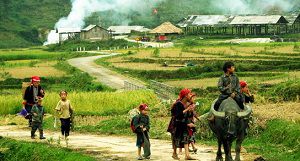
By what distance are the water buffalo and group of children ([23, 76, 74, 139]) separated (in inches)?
175

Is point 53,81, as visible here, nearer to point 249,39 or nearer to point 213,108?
point 213,108

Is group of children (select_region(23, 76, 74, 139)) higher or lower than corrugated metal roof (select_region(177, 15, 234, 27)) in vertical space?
lower

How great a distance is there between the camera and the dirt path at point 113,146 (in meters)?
14.3

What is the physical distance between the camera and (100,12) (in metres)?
107

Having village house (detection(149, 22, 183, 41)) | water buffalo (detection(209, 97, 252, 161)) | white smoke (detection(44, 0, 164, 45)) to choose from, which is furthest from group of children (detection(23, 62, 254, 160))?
white smoke (detection(44, 0, 164, 45))

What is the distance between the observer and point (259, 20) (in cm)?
7344

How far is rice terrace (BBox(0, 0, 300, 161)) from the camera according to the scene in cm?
1381

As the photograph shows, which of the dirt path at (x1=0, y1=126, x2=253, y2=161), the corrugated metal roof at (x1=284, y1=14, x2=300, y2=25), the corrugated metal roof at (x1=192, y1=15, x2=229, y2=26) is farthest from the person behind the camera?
the corrugated metal roof at (x1=192, y1=15, x2=229, y2=26)

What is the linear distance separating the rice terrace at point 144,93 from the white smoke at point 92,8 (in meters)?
0.20

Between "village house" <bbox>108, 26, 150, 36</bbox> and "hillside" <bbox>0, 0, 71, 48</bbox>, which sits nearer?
"hillside" <bbox>0, 0, 71, 48</bbox>

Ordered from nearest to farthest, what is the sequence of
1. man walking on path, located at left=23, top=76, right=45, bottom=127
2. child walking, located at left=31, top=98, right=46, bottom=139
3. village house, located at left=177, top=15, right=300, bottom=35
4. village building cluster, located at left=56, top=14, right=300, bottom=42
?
1. child walking, located at left=31, top=98, right=46, bottom=139
2. man walking on path, located at left=23, top=76, right=45, bottom=127
3. village house, located at left=177, top=15, right=300, bottom=35
4. village building cluster, located at left=56, top=14, right=300, bottom=42

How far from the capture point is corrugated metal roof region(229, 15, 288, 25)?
7231 cm

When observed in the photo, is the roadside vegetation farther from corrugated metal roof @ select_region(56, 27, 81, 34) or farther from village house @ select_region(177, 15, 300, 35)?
corrugated metal roof @ select_region(56, 27, 81, 34)

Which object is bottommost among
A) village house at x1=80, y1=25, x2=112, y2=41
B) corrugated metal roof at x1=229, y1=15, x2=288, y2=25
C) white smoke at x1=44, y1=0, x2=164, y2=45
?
village house at x1=80, y1=25, x2=112, y2=41
